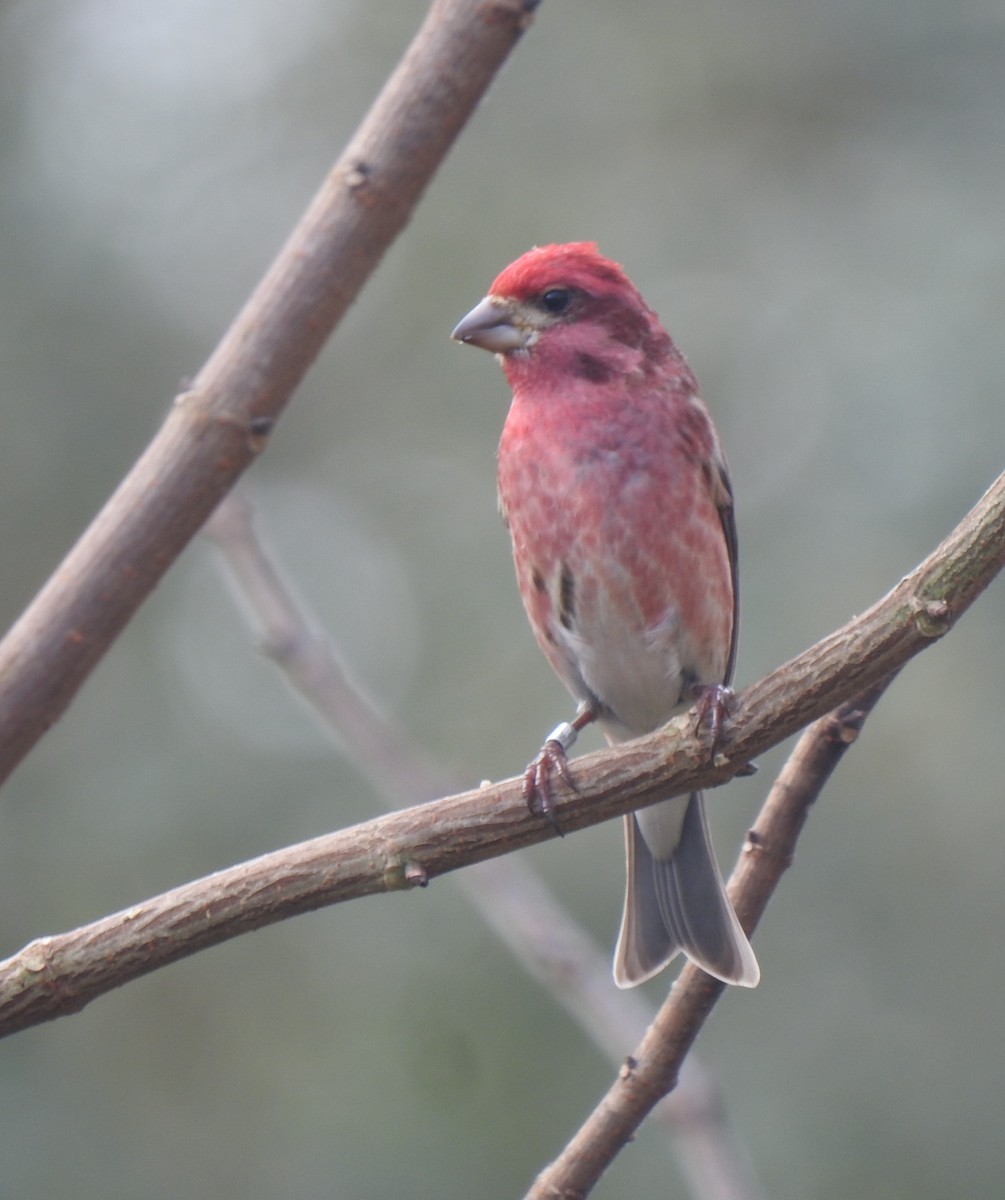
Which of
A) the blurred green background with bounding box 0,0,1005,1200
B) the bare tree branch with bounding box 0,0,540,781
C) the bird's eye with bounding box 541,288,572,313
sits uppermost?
the bare tree branch with bounding box 0,0,540,781

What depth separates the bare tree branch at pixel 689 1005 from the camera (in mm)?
2818

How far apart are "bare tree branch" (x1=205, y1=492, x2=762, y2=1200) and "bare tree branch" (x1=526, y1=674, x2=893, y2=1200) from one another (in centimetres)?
41

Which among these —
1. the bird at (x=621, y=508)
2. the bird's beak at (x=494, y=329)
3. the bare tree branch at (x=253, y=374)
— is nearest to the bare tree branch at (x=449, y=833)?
the bare tree branch at (x=253, y=374)

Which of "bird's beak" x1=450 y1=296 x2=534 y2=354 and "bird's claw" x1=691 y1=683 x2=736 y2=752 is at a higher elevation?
"bird's beak" x1=450 y1=296 x2=534 y2=354

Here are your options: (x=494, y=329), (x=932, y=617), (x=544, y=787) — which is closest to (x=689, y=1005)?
(x=544, y=787)

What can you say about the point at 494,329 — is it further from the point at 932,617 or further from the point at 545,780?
the point at 932,617

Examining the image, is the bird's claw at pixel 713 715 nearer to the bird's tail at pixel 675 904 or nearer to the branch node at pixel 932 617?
the branch node at pixel 932 617

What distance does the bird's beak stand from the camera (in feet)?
13.5

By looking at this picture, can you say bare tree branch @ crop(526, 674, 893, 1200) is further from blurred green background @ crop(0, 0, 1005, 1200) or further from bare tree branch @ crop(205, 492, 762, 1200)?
blurred green background @ crop(0, 0, 1005, 1200)

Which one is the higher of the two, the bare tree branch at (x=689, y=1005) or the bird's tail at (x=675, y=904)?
the bare tree branch at (x=689, y=1005)

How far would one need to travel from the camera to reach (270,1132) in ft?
23.7

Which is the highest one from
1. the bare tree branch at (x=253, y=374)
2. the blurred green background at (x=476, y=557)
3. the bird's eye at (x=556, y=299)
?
the bare tree branch at (x=253, y=374)

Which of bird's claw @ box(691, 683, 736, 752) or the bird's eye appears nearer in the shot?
bird's claw @ box(691, 683, 736, 752)

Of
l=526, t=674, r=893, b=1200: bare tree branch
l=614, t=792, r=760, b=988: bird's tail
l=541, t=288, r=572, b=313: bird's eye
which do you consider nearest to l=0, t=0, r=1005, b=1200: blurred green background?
l=614, t=792, r=760, b=988: bird's tail
